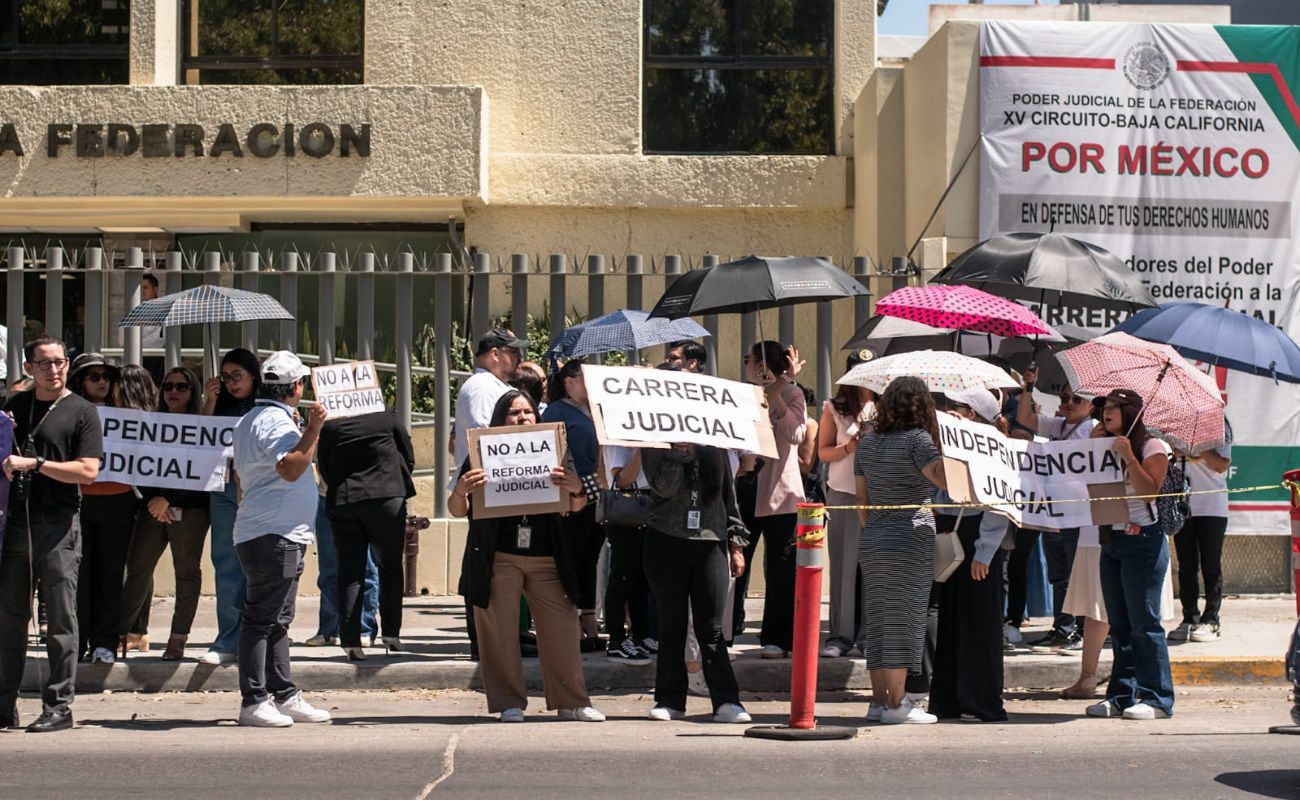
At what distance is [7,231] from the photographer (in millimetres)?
18312

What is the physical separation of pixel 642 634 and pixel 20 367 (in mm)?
5637

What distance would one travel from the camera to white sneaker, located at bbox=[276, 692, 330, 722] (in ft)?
30.9

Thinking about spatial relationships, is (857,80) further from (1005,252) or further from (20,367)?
(20,367)

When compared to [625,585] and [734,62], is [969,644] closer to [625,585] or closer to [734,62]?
[625,585]

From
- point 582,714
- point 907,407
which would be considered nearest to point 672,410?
point 907,407

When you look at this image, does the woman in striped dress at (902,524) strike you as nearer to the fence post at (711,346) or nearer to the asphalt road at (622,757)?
the asphalt road at (622,757)

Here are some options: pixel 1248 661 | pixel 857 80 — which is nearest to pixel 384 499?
pixel 1248 661

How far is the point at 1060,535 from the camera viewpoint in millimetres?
11930

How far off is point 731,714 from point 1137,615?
2.38 meters

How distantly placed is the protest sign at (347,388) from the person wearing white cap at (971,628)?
352 centimetres

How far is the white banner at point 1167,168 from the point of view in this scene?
14.4 meters

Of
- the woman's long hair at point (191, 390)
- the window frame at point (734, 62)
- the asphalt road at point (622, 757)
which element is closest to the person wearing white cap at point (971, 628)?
the asphalt road at point (622, 757)

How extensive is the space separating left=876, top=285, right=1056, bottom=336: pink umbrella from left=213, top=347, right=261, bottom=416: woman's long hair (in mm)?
3978

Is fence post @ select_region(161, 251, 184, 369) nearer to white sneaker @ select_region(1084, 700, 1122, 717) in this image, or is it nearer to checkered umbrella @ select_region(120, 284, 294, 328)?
checkered umbrella @ select_region(120, 284, 294, 328)
